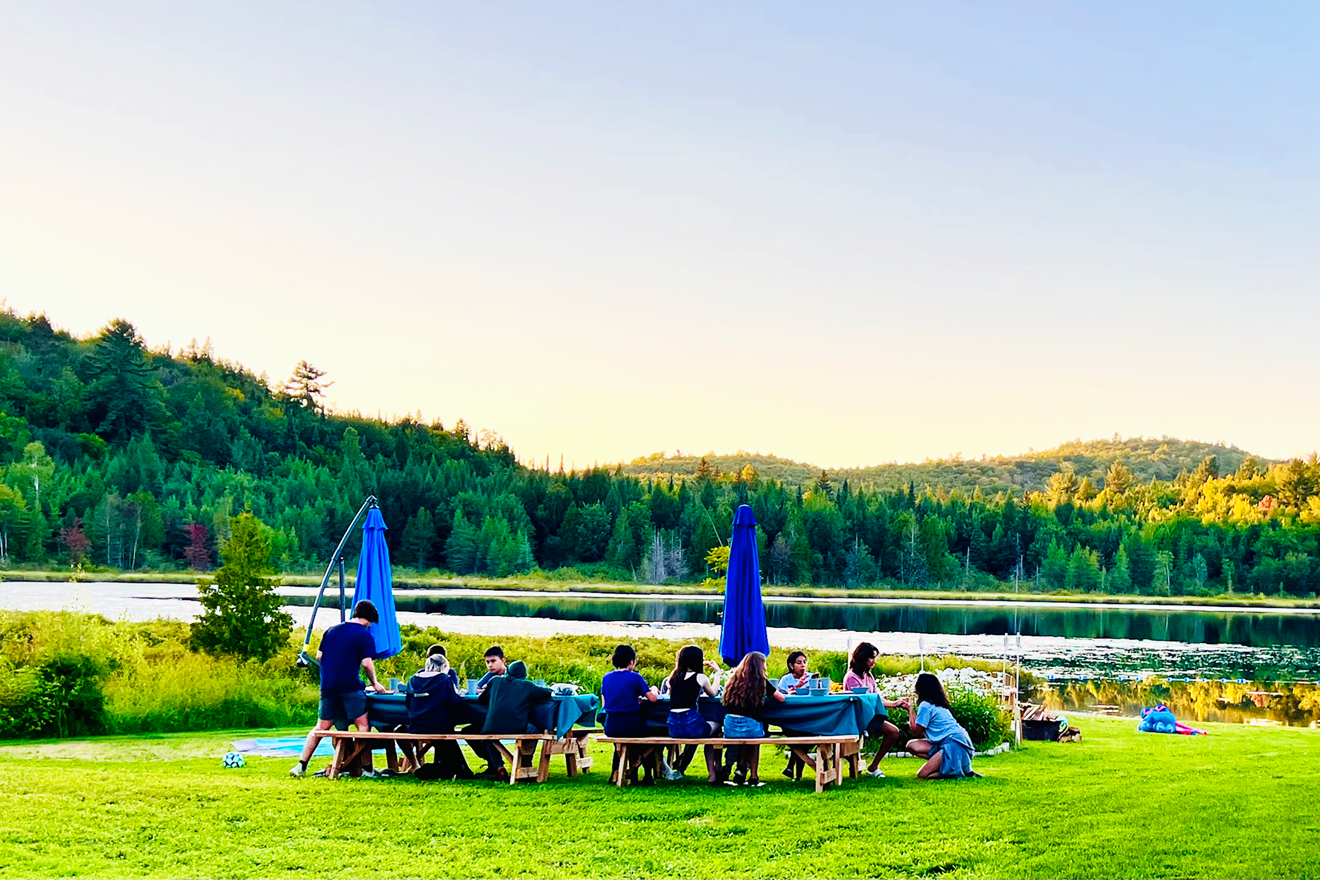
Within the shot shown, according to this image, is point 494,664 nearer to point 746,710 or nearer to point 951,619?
point 746,710

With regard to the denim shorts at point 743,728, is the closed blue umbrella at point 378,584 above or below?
above

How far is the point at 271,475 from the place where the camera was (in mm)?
135250

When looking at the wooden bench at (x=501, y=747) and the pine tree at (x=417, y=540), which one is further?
the pine tree at (x=417, y=540)

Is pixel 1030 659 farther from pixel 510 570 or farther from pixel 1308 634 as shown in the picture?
pixel 510 570

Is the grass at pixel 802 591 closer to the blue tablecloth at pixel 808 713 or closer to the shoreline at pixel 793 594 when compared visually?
the shoreline at pixel 793 594

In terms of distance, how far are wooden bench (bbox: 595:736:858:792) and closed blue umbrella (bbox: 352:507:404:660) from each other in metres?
5.20

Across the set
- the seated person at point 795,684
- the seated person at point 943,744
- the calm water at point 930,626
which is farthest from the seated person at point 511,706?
the calm water at point 930,626

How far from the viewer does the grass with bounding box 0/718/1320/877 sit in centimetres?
675

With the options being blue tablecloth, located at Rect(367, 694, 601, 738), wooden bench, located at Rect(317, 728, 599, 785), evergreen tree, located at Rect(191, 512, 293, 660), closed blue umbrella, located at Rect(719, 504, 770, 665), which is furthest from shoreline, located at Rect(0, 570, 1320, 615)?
wooden bench, located at Rect(317, 728, 599, 785)

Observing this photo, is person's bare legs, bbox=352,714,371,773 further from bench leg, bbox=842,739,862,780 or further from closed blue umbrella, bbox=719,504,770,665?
bench leg, bbox=842,739,862,780

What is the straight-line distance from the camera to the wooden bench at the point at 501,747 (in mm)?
10133

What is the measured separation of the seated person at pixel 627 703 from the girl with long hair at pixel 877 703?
191 centimetres

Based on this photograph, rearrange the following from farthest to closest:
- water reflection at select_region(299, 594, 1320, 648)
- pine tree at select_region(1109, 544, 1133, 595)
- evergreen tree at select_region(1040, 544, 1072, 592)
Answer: evergreen tree at select_region(1040, 544, 1072, 592) → pine tree at select_region(1109, 544, 1133, 595) → water reflection at select_region(299, 594, 1320, 648)

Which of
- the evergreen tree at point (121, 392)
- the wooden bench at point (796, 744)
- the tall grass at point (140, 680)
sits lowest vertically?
the tall grass at point (140, 680)
